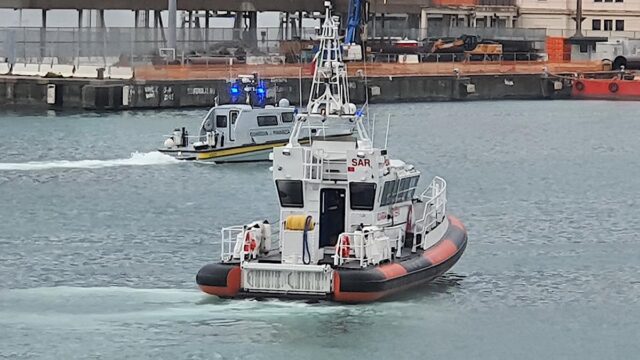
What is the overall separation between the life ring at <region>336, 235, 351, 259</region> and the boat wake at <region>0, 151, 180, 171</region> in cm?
3017

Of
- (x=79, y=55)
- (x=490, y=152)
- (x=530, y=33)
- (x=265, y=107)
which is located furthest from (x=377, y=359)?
(x=530, y=33)

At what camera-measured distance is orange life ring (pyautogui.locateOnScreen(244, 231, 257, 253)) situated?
31.5 metres

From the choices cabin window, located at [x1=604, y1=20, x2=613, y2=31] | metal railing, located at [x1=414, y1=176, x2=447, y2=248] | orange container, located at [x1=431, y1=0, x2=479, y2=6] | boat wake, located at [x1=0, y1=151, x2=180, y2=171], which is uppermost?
orange container, located at [x1=431, y1=0, x2=479, y2=6]

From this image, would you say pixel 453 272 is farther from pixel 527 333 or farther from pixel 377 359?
pixel 377 359

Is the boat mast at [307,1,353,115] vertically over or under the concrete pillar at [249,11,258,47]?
under

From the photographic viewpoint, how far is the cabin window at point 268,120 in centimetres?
5834

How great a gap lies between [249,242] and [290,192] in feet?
4.35

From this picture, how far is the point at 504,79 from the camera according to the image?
106 m

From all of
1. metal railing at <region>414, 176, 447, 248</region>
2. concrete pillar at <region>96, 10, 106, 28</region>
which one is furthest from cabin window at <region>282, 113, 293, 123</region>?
concrete pillar at <region>96, 10, 106, 28</region>

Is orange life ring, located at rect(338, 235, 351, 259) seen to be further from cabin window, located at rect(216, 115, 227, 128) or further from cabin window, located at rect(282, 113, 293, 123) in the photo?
cabin window, located at rect(282, 113, 293, 123)

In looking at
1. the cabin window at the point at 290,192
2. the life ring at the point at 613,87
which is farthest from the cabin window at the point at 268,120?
the life ring at the point at 613,87

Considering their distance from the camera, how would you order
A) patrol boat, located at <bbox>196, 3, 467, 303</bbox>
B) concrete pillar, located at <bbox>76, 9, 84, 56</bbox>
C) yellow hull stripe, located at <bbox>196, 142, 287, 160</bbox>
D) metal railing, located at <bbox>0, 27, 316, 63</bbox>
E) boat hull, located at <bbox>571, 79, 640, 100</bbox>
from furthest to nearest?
boat hull, located at <bbox>571, 79, 640, 100</bbox> → concrete pillar, located at <bbox>76, 9, 84, 56</bbox> → metal railing, located at <bbox>0, 27, 316, 63</bbox> → yellow hull stripe, located at <bbox>196, 142, 287, 160</bbox> → patrol boat, located at <bbox>196, 3, 467, 303</bbox>

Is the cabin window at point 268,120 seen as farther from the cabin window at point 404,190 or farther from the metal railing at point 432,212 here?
the cabin window at point 404,190

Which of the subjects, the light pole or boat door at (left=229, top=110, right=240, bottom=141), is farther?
the light pole
